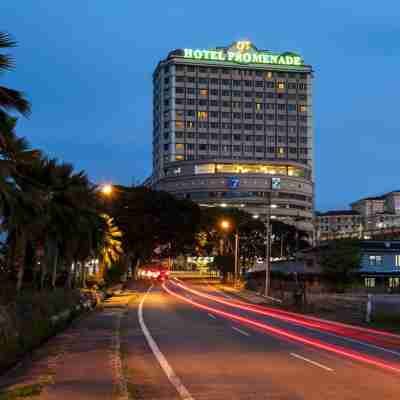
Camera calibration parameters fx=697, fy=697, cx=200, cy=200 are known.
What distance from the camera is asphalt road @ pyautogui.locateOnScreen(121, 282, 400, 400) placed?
12664mm

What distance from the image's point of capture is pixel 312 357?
1827cm

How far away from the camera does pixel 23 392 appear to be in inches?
462

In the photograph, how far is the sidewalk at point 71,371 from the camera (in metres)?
11.9

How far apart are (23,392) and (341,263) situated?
6778 cm

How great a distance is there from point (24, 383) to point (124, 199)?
88.3 metres

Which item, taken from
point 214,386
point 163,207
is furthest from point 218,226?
point 214,386

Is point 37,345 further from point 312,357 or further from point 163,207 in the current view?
point 163,207

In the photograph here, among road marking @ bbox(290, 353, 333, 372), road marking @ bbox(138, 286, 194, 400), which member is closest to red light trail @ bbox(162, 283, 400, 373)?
road marking @ bbox(290, 353, 333, 372)

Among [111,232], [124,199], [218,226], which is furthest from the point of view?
[218,226]

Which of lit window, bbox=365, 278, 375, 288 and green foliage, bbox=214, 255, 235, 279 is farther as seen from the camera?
green foliage, bbox=214, 255, 235, 279

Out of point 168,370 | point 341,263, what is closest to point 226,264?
point 341,263

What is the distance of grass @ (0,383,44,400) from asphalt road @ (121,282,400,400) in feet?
5.66

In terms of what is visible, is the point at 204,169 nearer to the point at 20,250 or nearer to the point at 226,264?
the point at 226,264

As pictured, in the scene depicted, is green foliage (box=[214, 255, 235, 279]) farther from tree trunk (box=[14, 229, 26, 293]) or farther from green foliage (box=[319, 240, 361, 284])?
tree trunk (box=[14, 229, 26, 293])
